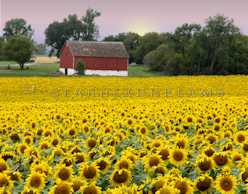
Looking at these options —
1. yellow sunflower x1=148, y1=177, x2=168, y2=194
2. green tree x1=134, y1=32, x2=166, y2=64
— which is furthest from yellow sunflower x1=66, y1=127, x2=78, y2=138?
green tree x1=134, y1=32, x2=166, y2=64

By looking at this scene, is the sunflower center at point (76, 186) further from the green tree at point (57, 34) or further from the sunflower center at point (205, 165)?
the green tree at point (57, 34)

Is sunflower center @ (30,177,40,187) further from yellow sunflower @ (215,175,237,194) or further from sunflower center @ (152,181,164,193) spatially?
yellow sunflower @ (215,175,237,194)

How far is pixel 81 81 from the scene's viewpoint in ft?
106

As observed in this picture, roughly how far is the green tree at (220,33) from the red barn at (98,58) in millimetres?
18159

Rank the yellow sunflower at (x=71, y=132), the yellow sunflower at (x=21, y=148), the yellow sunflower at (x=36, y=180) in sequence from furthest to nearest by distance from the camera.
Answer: the yellow sunflower at (x=71, y=132) < the yellow sunflower at (x=21, y=148) < the yellow sunflower at (x=36, y=180)

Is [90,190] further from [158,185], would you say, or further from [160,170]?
[160,170]

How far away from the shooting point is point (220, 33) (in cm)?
5981

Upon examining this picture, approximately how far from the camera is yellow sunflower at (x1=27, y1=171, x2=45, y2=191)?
3244mm

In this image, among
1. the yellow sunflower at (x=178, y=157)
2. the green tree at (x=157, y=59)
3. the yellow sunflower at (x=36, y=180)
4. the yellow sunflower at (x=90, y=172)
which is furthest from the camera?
the green tree at (x=157, y=59)

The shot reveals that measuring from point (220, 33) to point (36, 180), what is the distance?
62177 millimetres

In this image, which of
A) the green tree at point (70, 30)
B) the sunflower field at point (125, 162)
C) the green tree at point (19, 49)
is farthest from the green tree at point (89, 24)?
the sunflower field at point (125, 162)

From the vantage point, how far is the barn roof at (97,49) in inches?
2297

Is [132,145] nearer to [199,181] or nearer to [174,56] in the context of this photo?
[199,181]

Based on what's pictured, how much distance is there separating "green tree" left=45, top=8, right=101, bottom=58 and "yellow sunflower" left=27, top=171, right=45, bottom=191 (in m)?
88.0
